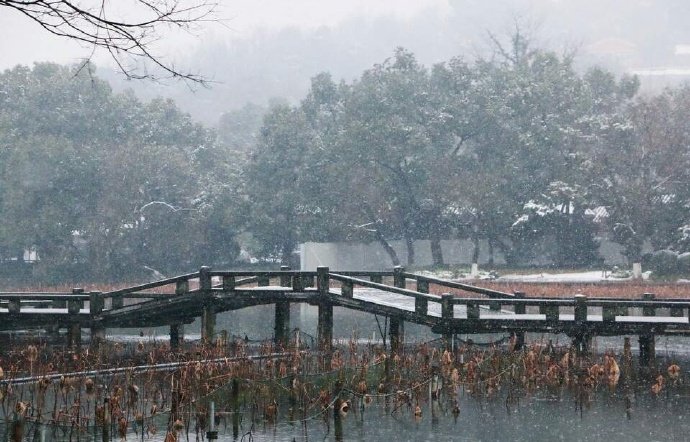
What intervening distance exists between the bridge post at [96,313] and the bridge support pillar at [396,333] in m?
7.33

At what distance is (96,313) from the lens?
94.1ft

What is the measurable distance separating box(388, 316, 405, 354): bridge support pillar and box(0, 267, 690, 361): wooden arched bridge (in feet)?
0.08

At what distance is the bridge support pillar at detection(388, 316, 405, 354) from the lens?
88.0 ft

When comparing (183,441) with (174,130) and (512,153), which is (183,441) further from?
(174,130)

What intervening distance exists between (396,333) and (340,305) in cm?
156

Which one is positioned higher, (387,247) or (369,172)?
(369,172)

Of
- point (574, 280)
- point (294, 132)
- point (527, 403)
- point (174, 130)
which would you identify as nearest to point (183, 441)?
point (527, 403)

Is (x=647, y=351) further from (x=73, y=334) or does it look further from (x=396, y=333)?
(x=73, y=334)

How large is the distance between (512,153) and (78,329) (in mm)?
36959

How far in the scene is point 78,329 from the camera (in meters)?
29.1

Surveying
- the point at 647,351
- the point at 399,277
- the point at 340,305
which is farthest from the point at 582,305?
the point at 399,277

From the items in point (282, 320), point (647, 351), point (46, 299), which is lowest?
point (647, 351)

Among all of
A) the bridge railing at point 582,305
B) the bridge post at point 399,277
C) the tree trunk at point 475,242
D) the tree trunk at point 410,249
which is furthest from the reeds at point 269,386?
the tree trunk at point 410,249

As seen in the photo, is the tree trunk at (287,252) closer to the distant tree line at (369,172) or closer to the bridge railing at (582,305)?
the distant tree line at (369,172)
